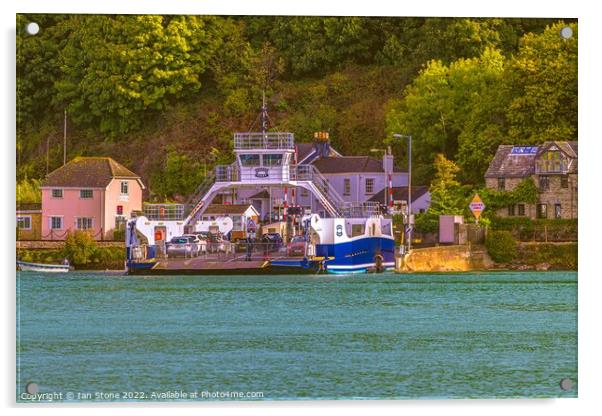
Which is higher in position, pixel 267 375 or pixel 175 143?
pixel 175 143

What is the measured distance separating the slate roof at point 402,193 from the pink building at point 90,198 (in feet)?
12.2

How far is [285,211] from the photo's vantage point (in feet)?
112

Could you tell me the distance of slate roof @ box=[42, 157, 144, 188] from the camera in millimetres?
32125

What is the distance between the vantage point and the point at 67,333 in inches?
961

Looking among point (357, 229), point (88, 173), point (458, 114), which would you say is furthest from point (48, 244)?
point (458, 114)

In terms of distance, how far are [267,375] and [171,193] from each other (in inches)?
478

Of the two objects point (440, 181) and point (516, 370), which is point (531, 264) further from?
point (516, 370)

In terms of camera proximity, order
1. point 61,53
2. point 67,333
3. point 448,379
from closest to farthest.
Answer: point 448,379
point 67,333
point 61,53

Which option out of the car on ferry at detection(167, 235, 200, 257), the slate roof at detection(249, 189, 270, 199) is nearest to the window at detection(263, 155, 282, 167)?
the slate roof at detection(249, 189, 270, 199)

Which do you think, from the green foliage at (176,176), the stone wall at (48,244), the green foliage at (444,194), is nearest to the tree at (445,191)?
the green foliage at (444,194)

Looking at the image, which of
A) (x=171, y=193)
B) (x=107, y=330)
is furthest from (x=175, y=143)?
(x=107, y=330)

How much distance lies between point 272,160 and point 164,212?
1854 mm

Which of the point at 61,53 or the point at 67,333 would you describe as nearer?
the point at 67,333

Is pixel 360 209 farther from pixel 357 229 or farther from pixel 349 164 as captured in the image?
pixel 349 164
